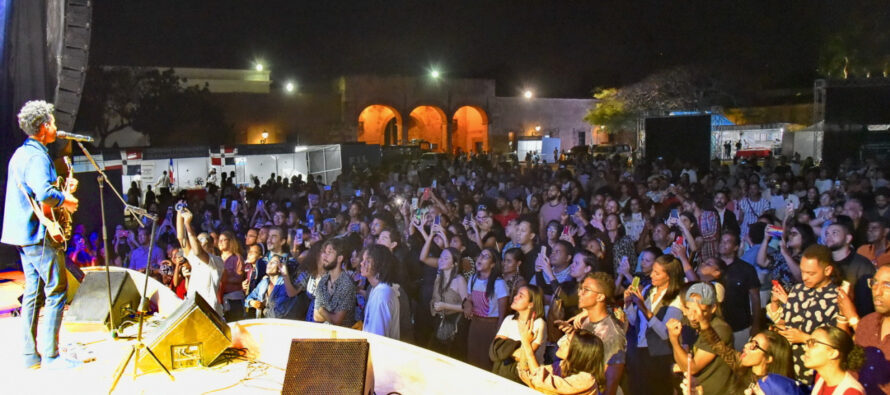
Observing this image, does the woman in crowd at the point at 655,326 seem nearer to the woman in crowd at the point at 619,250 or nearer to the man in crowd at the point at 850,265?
the man in crowd at the point at 850,265

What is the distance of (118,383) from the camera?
3.58 meters

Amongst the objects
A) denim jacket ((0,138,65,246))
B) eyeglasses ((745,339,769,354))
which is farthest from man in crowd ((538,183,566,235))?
denim jacket ((0,138,65,246))

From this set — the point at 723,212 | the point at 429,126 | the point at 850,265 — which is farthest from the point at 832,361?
the point at 429,126

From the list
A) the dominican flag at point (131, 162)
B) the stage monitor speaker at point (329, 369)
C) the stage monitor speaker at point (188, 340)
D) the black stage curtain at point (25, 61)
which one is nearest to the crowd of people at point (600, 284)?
the stage monitor speaker at point (329, 369)

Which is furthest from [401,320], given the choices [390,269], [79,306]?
[79,306]

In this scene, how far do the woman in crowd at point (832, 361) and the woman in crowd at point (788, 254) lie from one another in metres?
2.52

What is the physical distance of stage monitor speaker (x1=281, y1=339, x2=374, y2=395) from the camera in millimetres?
3100

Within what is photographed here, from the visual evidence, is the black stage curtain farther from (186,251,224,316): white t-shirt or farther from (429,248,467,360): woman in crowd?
(429,248,467,360): woman in crowd

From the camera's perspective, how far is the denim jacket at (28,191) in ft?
11.7

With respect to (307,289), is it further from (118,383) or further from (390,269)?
(118,383)

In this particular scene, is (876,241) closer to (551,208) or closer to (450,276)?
(450,276)

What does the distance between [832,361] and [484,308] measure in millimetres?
2554

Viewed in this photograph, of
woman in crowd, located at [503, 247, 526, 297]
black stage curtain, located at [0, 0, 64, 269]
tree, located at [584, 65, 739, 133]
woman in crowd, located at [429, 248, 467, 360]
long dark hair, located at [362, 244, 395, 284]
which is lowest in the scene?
woman in crowd, located at [429, 248, 467, 360]

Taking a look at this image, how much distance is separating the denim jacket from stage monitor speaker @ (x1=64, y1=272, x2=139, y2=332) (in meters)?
1.01
